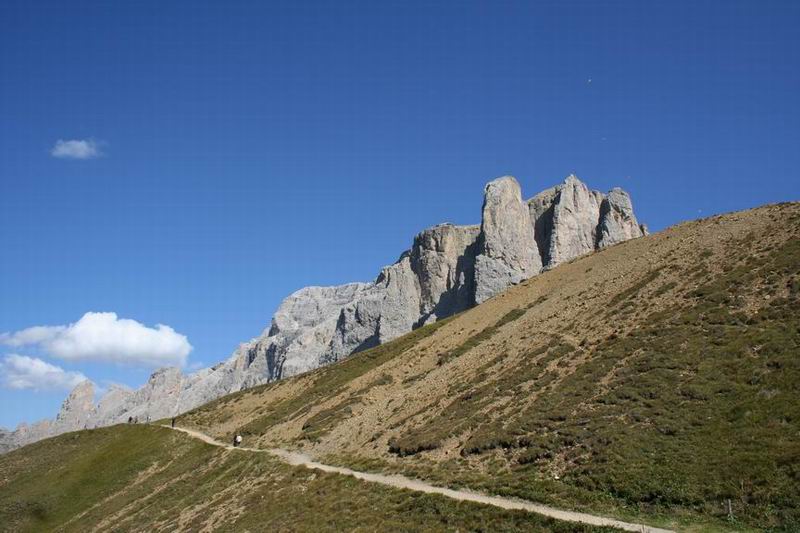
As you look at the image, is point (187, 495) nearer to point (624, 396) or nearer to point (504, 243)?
point (624, 396)

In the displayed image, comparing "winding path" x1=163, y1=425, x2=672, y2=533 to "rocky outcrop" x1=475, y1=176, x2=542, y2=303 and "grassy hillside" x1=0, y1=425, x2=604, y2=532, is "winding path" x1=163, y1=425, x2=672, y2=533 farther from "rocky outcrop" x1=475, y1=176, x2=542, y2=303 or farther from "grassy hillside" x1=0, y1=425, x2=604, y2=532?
"rocky outcrop" x1=475, y1=176, x2=542, y2=303

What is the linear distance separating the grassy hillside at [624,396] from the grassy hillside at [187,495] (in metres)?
3.15

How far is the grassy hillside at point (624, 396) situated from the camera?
71.8 ft

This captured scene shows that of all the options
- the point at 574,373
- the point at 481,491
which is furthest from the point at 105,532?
the point at 574,373

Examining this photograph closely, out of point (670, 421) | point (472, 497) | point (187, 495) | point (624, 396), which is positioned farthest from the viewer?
point (187, 495)

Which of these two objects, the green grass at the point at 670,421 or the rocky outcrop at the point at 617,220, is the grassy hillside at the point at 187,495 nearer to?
the green grass at the point at 670,421

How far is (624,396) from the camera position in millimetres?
30234

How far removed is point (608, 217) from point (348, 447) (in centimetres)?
15372

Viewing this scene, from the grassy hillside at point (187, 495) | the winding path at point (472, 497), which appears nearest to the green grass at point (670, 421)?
the winding path at point (472, 497)

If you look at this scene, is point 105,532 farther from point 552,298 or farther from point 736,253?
point 736,253

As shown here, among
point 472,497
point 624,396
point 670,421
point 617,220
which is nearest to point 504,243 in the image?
point 617,220

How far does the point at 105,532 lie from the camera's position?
45562 millimetres

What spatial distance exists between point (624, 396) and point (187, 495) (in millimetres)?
35795

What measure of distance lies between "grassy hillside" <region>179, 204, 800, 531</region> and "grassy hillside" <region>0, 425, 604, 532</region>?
3.15 m
